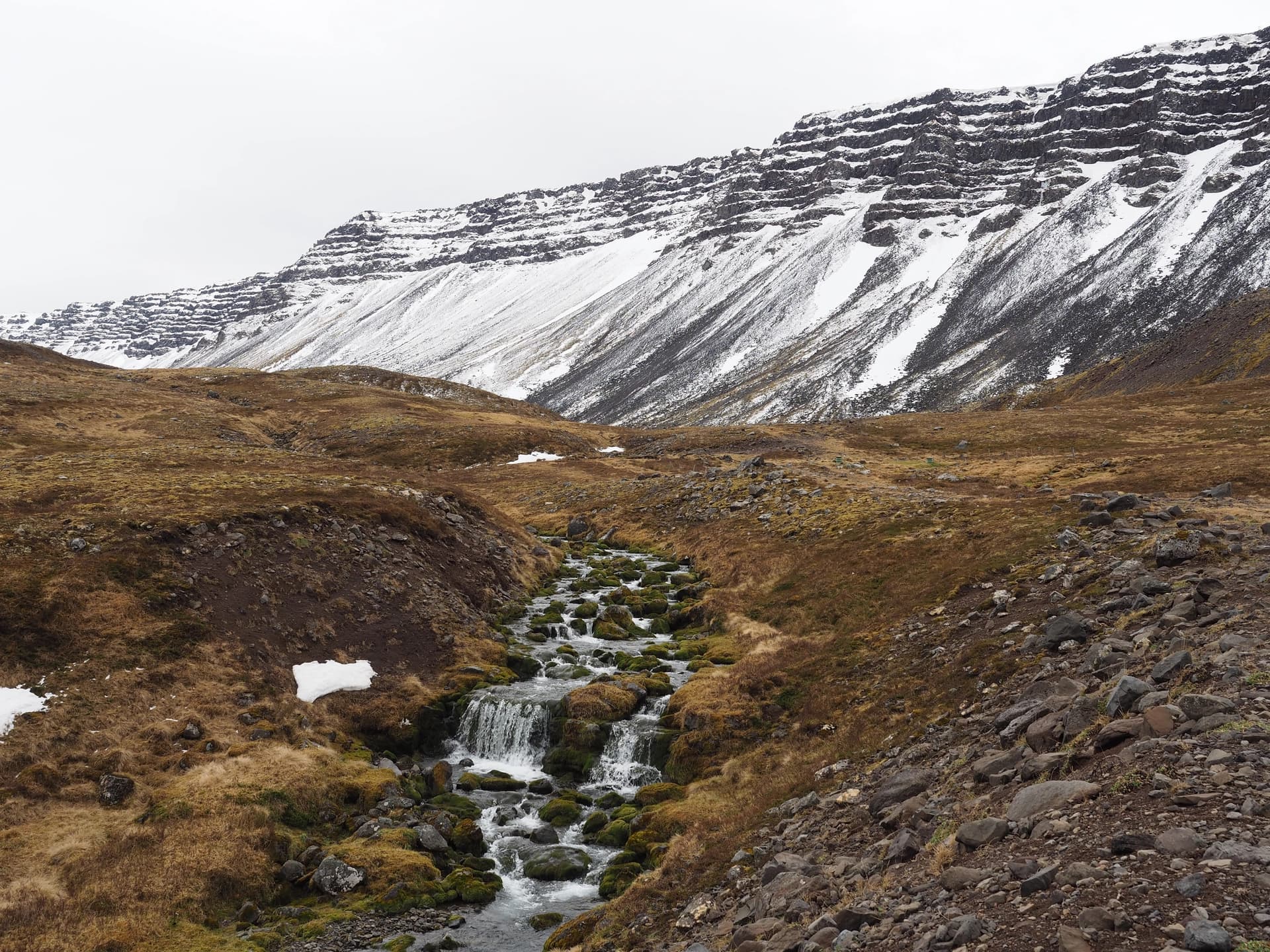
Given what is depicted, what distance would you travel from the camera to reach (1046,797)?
39.6ft

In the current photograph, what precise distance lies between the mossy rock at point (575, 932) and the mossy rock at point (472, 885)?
265cm

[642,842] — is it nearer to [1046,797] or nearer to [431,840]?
[431,840]

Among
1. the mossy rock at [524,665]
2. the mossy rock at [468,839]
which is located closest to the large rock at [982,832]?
the mossy rock at [468,839]

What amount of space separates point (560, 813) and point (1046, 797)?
54.4 ft

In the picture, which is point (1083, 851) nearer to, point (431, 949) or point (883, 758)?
point (883, 758)

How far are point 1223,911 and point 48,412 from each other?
8835 cm

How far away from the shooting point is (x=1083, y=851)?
401 inches

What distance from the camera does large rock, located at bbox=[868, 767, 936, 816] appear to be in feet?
54.7

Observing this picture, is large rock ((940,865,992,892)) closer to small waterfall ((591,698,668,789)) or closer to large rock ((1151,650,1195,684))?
large rock ((1151,650,1195,684))

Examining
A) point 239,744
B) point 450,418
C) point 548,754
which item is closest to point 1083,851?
point 548,754

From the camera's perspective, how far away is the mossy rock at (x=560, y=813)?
974 inches

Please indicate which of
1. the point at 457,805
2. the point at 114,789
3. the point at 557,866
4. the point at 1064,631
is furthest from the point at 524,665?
the point at 1064,631

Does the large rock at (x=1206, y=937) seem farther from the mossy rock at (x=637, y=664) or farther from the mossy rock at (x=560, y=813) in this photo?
the mossy rock at (x=637, y=664)

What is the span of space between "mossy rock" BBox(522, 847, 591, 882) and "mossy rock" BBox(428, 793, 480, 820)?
3.02 meters
